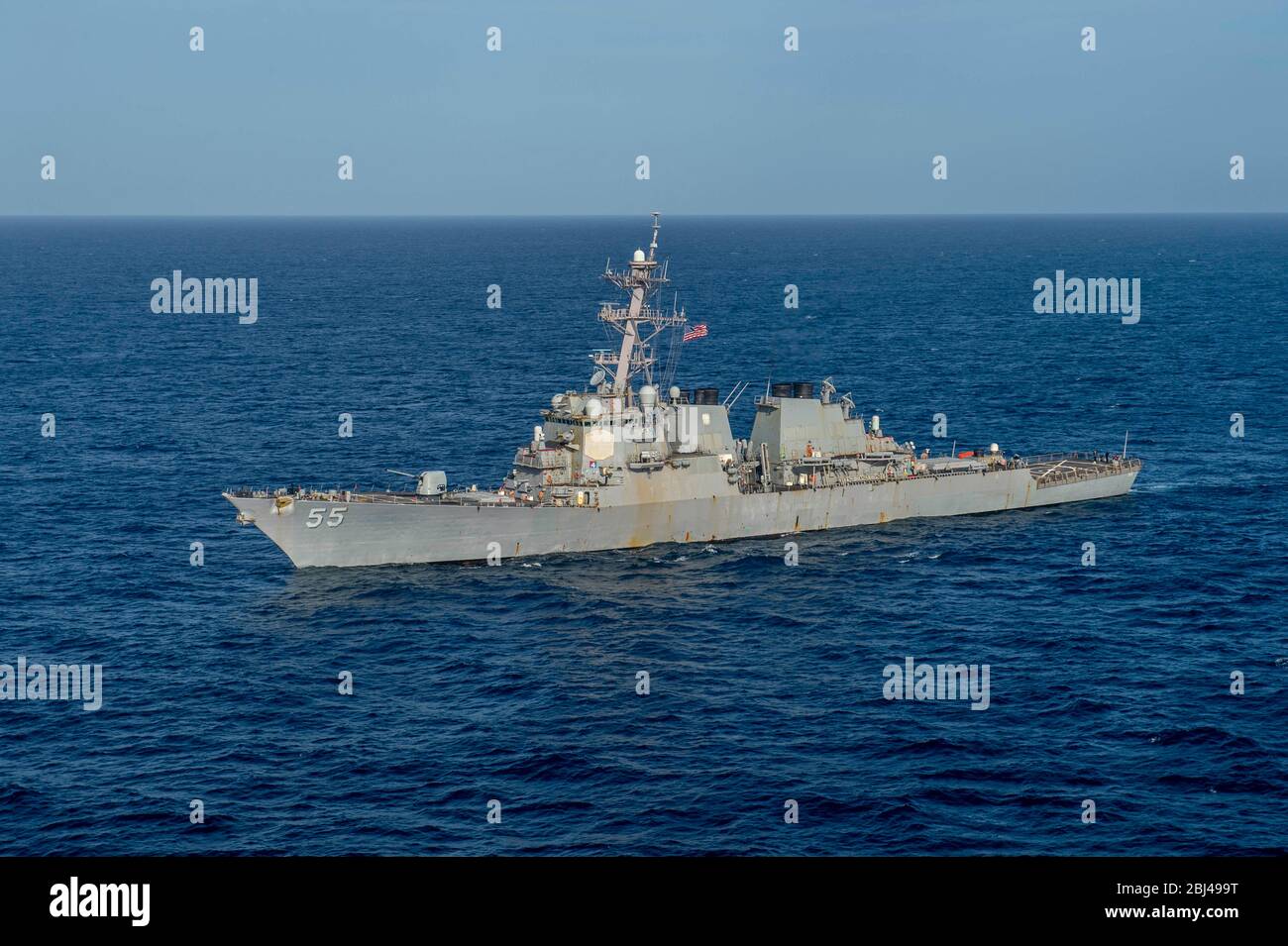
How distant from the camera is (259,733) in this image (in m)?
43.0

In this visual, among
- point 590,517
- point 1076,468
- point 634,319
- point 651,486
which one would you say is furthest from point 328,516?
point 1076,468

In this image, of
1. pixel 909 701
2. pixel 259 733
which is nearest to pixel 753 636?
pixel 909 701

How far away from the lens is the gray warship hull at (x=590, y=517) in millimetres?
60625

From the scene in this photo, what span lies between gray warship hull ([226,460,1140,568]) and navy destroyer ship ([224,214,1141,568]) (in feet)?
0.23

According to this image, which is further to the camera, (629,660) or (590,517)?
(590,517)

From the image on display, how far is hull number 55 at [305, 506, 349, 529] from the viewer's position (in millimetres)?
60062

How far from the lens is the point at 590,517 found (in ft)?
209

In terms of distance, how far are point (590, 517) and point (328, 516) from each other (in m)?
12.5

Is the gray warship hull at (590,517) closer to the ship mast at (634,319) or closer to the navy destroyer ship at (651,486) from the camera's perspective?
the navy destroyer ship at (651,486)

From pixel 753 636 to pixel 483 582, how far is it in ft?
45.5

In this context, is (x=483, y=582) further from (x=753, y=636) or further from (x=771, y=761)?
(x=771, y=761)

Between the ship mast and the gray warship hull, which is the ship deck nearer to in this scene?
the gray warship hull

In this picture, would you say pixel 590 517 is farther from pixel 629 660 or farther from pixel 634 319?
pixel 629 660
